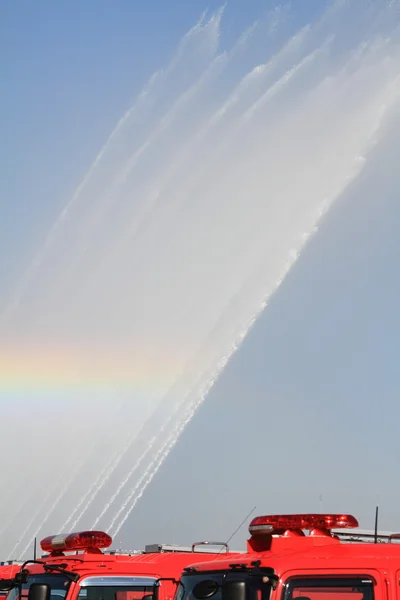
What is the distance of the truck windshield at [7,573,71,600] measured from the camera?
1326 centimetres

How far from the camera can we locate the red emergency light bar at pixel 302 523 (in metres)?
11.3

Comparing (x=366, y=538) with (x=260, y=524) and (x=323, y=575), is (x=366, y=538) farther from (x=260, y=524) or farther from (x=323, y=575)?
(x=323, y=575)

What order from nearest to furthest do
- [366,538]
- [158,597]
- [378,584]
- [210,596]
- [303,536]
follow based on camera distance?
1. [378,584]
2. [210,596]
3. [303,536]
4. [158,597]
5. [366,538]

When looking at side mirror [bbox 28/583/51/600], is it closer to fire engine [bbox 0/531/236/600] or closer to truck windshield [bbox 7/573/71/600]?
fire engine [bbox 0/531/236/600]

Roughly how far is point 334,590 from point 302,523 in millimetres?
1877

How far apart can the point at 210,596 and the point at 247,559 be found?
565 mm

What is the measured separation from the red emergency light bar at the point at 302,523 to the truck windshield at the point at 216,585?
3.35ft

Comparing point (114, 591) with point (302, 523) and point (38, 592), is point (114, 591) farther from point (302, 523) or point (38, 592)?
point (302, 523)

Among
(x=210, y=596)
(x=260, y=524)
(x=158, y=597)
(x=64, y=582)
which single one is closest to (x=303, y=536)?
(x=260, y=524)

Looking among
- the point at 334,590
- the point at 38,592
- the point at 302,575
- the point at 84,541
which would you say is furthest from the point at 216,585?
the point at 84,541

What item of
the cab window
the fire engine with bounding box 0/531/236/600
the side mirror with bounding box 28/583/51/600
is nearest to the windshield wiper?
the fire engine with bounding box 0/531/236/600

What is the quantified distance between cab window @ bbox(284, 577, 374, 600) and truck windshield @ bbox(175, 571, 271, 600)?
0.88 ft

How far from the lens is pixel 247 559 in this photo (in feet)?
34.1

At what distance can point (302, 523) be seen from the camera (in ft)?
37.2
